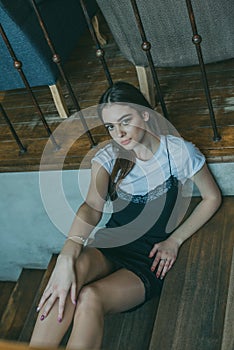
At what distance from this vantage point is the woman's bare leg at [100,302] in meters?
1.70

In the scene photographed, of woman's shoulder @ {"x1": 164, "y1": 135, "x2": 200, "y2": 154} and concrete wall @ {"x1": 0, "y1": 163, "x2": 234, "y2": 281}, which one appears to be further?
concrete wall @ {"x1": 0, "y1": 163, "x2": 234, "y2": 281}

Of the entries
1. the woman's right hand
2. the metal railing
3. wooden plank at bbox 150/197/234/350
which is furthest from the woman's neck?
the woman's right hand

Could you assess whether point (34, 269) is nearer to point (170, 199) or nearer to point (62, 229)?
point (62, 229)

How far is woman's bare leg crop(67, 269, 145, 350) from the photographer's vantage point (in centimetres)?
170

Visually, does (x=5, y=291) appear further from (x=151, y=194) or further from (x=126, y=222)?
(x=151, y=194)

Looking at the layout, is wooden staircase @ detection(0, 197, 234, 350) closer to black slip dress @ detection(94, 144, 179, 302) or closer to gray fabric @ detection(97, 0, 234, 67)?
black slip dress @ detection(94, 144, 179, 302)

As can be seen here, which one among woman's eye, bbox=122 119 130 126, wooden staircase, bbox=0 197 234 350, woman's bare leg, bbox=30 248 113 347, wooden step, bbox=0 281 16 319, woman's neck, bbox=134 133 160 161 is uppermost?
woman's eye, bbox=122 119 130 126

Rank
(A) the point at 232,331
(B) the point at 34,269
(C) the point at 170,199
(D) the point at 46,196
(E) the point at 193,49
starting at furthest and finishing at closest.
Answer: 1. (B) the point at 34,269
2. (D) the point at 46,196
3. (E) the point at 193,49
4. (C) the point at 170,199
5. (A) the point at 232,331

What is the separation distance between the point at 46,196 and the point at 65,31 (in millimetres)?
776

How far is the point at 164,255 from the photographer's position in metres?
1.95

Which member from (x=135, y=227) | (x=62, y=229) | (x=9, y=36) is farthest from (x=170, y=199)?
(x=9, y=36)

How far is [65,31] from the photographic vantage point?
8.52 ft

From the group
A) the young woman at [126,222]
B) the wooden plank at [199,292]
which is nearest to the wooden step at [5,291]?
the young woman at [126,222]

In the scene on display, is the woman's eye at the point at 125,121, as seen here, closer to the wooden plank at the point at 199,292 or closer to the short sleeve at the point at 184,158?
the short sleeve at the point at 184,158
